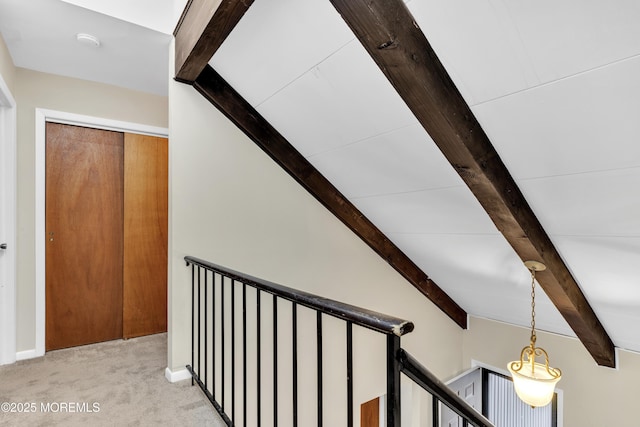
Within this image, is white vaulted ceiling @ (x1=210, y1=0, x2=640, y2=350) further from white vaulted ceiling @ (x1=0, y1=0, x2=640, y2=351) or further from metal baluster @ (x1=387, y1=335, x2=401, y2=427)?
metal baluster @ (x1=387, y1=335, x2=401, y2=427)

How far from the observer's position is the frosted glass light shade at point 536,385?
263 cm

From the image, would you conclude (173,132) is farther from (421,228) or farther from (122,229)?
(421,228)

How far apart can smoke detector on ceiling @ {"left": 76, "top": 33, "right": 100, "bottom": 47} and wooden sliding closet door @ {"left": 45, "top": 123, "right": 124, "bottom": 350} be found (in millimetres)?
856

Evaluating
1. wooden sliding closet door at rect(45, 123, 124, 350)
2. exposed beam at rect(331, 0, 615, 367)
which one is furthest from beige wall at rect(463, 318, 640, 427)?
wooden sliding closet door at rect(45, 123, 124, 350)

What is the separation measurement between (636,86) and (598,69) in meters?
0.15

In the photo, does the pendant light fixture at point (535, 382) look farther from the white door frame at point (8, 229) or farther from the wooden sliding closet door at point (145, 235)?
the white door frame at point (8, 229)

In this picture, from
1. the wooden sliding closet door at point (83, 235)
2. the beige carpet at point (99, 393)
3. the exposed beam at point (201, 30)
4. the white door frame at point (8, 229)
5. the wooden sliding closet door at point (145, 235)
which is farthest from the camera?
the wooden sliding closet door at point (145, 235)

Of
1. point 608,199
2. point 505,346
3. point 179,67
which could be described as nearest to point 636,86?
point 608,199

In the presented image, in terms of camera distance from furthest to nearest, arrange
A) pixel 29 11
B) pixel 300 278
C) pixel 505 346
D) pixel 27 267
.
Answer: pixel 505 346, pixel 300 278, pixel 27 267, pixel 29 11

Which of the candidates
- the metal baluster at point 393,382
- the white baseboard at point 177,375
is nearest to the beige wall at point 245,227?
the white baseboard at point 177,375

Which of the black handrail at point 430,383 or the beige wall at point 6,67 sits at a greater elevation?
the beige wall at point 6,67

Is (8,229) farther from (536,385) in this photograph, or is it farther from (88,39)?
(536,385)

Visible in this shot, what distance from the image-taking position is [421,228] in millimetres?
2939

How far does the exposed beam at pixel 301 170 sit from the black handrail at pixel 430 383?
2095mm
